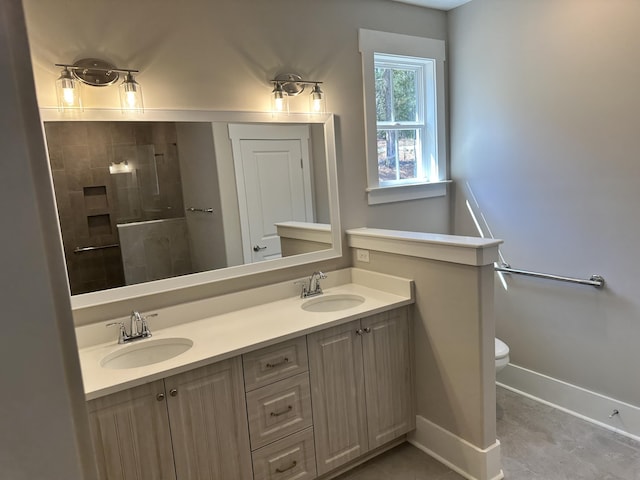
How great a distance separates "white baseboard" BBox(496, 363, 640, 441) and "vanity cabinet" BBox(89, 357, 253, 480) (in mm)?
2036

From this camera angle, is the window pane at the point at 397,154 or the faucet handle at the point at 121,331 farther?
the window pane at the point at 397,154

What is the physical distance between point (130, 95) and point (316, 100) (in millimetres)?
1035

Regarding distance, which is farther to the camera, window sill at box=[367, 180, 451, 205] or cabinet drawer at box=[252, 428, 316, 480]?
window sill at box=[367, 180, 451, 205]

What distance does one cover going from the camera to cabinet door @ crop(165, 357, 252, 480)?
1735 millimetres

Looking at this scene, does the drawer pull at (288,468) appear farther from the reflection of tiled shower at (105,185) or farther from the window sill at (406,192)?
the window sill at (406,192)

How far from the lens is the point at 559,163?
264 centimetres

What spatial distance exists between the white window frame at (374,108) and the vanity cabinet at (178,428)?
1636 millimetres

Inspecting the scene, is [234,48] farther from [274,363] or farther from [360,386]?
[360,386]

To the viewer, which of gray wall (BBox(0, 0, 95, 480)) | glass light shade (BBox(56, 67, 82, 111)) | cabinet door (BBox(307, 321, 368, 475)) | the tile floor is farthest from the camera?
the tile floor

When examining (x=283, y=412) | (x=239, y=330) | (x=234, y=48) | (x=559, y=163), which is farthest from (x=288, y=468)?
(x=559, y=163)

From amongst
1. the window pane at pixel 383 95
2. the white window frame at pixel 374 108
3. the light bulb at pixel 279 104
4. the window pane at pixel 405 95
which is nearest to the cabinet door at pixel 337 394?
the white window frame at pixel 374 108

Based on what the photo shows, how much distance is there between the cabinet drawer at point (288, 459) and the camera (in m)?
1.96

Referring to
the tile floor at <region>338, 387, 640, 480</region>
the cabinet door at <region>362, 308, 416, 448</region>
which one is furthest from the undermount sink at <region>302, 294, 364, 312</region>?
the tile floor at <region>338, 387, 640, 480</region>

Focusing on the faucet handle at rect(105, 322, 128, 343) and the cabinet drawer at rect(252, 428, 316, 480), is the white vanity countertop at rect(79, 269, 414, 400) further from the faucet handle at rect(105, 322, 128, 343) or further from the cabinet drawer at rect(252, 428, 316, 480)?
the cabinet drawer at rect(252, 428, 316, 480)
